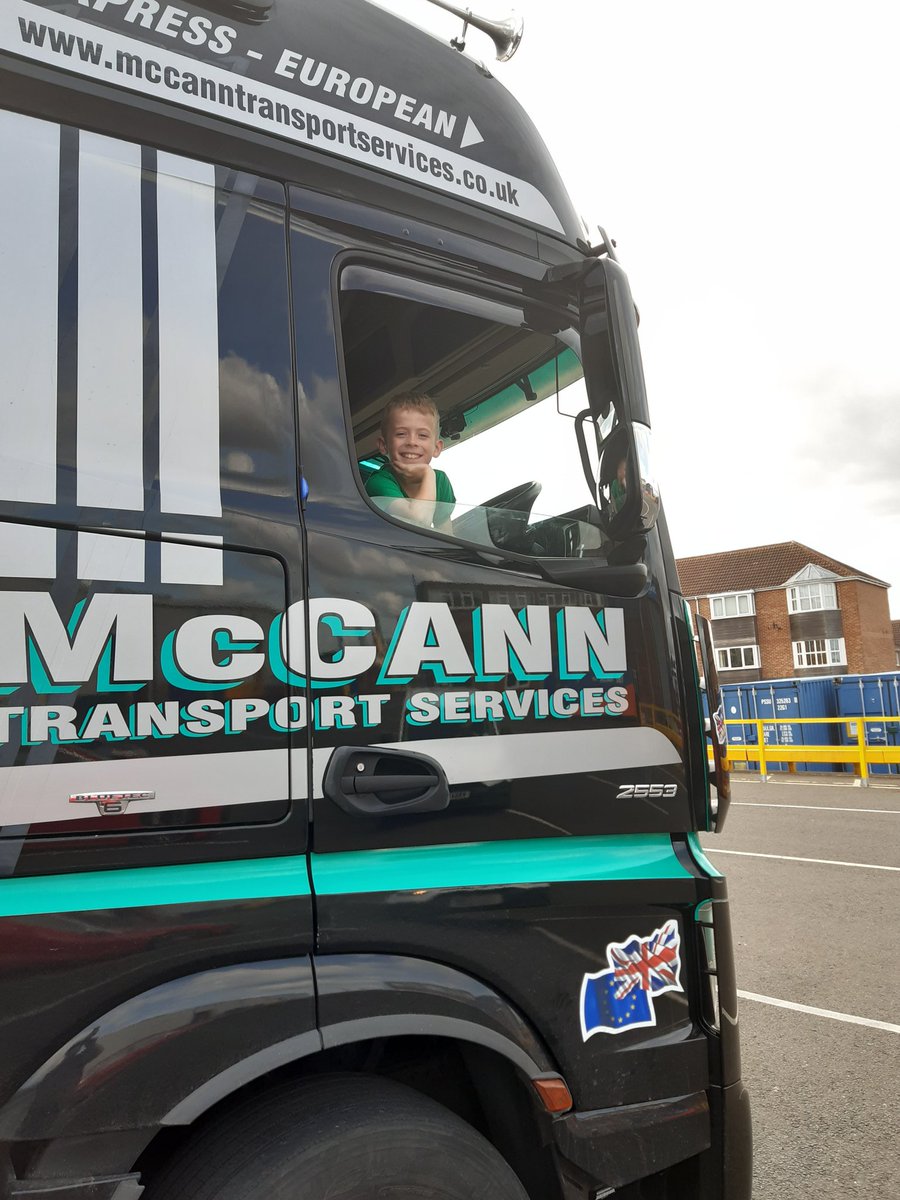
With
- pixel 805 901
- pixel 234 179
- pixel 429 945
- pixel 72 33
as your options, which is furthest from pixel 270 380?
pixel 805 901

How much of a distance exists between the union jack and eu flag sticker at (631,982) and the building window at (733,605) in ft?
139

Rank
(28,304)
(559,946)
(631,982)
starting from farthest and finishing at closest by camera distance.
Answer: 1. (631,982)
2. (559,946)
3. (28,304)

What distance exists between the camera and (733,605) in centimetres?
4253

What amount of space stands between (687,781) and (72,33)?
6.59 feet

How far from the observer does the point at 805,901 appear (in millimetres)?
6820

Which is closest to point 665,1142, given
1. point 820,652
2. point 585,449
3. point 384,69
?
point 585,449

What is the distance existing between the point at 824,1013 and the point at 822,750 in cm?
1245

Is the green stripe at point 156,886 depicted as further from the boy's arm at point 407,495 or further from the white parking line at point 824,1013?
the white parking line at point 824,1013

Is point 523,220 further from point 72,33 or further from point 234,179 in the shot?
point 72,33

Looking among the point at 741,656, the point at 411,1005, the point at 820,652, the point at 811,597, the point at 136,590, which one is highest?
the point at 811,597

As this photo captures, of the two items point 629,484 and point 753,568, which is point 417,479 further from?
point 753,568

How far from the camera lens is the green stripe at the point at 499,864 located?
1656 mm

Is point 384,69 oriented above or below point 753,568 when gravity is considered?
below

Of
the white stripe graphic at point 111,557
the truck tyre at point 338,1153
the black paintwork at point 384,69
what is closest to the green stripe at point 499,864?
the truck tyre at point 338,1153
